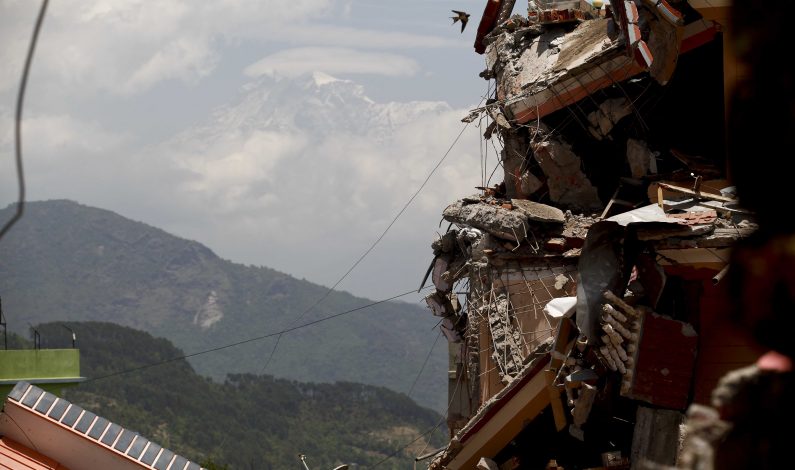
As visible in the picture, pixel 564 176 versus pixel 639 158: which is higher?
pixel 639 158

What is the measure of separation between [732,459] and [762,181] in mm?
1129

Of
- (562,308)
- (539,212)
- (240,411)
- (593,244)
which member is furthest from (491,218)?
(240,411)

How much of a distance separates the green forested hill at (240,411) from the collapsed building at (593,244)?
59.1m

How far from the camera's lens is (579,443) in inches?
671

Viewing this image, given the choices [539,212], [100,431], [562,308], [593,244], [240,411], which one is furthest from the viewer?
[240,411]

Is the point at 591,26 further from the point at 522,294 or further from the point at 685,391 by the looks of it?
the point at 685,391

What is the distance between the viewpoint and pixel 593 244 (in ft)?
48.5

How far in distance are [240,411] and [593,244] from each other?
98.6 metres

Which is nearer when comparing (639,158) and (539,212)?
(639,158)

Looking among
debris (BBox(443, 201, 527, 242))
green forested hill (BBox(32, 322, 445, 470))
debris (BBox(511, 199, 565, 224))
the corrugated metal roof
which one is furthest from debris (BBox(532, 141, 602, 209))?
green forested hill (BBox(32, 322, 445, 470))

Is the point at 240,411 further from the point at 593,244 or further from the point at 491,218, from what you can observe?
the point at 593,244

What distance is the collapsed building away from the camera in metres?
14.2

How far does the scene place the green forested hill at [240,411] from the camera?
89938 mm

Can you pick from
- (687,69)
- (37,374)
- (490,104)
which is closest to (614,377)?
(687,69)
